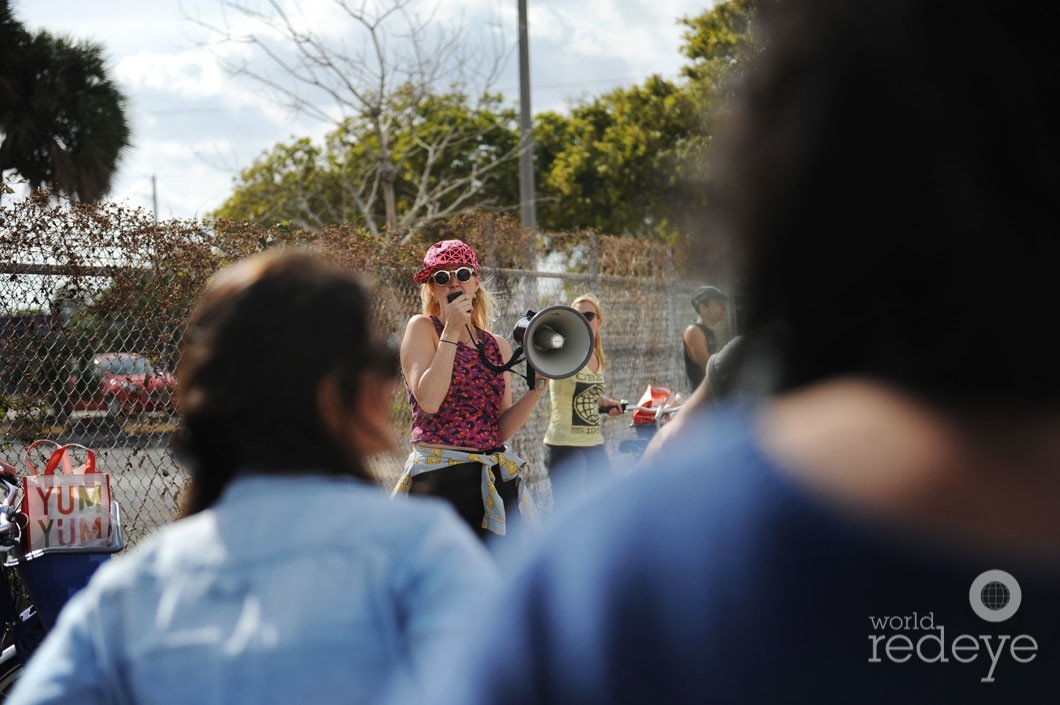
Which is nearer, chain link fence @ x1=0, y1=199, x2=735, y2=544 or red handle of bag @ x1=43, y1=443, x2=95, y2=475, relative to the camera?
red handle of bag @ x1=43, y1=443, x2=95, y2=475

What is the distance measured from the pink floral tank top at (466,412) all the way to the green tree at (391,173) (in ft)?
17.6

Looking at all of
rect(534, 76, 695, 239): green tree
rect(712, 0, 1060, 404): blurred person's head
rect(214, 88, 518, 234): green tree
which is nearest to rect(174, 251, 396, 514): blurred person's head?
rect(712, 0, 1060, 404): blurred person's head

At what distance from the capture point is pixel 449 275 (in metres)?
4.43

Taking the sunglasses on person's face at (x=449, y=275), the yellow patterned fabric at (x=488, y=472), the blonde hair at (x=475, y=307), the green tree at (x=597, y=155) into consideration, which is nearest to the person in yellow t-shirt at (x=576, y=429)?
the blonde hair at (x=475, y=307)

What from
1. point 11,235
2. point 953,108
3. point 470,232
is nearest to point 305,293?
point 953,108

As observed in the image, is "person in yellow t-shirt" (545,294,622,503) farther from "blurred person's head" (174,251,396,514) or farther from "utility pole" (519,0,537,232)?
"utility pole" (519,0,537,232)

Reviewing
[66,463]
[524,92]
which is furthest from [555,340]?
[524,92]

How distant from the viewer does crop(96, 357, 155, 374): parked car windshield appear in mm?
5266

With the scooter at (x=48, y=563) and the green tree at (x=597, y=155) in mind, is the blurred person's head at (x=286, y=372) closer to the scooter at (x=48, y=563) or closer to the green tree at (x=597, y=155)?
the scooter at (x=48, y=563)

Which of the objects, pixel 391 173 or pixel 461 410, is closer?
pixel 461 410

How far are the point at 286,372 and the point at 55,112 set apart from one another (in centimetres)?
2168

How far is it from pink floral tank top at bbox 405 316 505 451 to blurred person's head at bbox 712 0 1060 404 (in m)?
3.54

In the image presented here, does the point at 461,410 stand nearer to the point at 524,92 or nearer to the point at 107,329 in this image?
the point at 107,329

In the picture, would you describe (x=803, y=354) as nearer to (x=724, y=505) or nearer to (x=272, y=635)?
(x=724, y=505)
